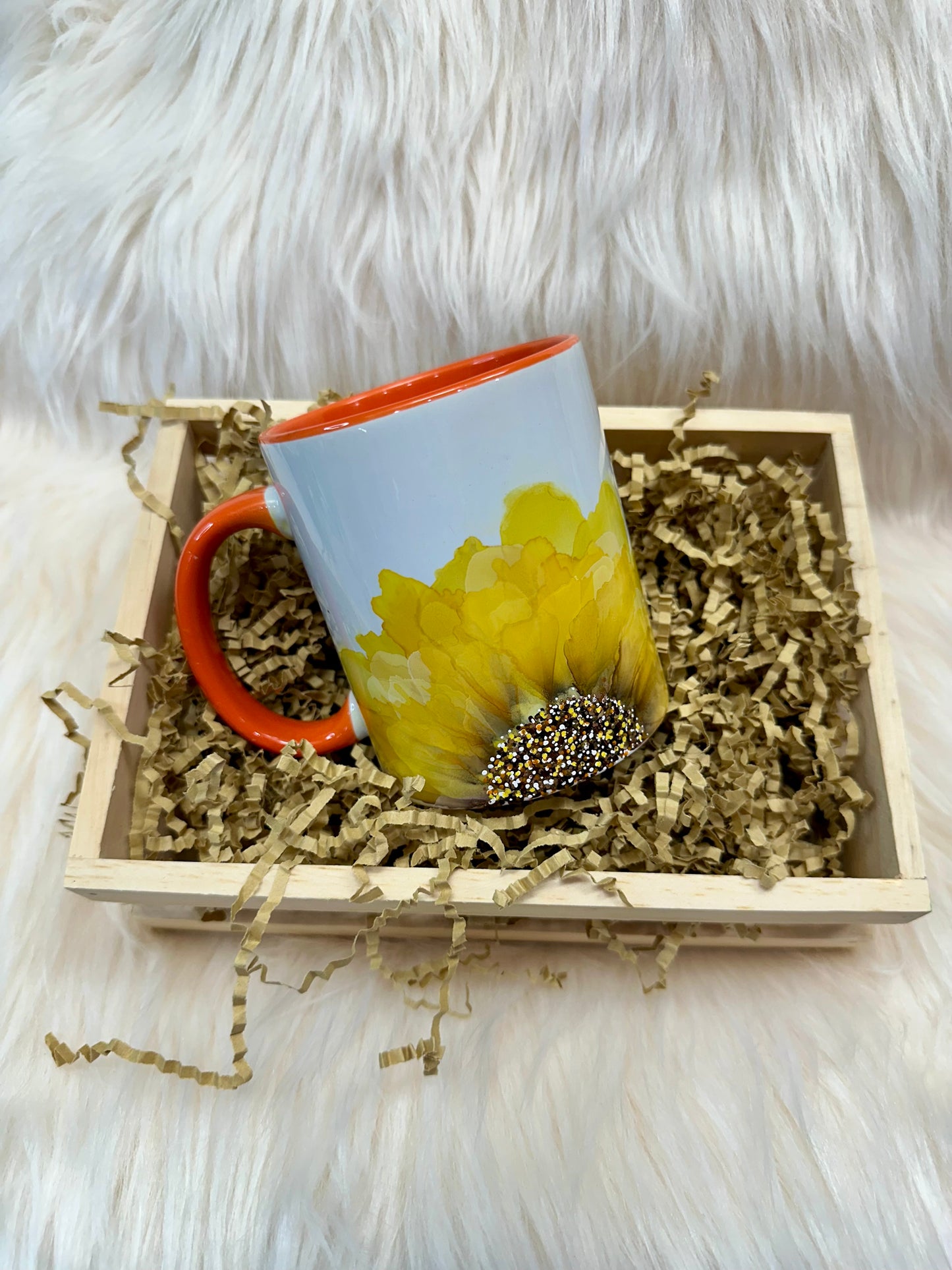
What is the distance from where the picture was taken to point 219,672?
0.47m

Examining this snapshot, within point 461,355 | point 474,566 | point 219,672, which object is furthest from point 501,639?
point 461,355

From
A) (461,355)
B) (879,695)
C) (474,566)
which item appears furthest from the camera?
(461,355)

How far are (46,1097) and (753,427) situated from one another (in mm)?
556

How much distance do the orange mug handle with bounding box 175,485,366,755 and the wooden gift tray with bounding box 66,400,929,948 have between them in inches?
1.8

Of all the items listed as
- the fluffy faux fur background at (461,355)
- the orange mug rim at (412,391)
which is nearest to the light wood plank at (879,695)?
the fluffy faux fur background at (461,355)

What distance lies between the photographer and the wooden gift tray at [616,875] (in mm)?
406

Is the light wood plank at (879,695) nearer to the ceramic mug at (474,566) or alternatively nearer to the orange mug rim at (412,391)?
the ceramic mug at (474,566)

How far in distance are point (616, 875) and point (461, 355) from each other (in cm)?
39

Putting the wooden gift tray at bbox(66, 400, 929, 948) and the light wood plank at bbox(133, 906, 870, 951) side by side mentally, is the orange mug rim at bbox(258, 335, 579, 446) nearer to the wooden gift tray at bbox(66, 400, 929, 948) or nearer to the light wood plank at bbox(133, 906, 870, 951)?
the wooden gift tray at bbox(66, 400, 929, 948)

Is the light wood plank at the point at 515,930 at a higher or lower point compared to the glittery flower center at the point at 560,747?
lower

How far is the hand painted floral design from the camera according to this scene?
14.2 inches

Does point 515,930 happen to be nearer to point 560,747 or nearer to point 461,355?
point 560,747

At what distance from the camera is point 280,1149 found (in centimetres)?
46

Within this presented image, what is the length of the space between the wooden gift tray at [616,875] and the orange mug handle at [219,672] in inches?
1.8
